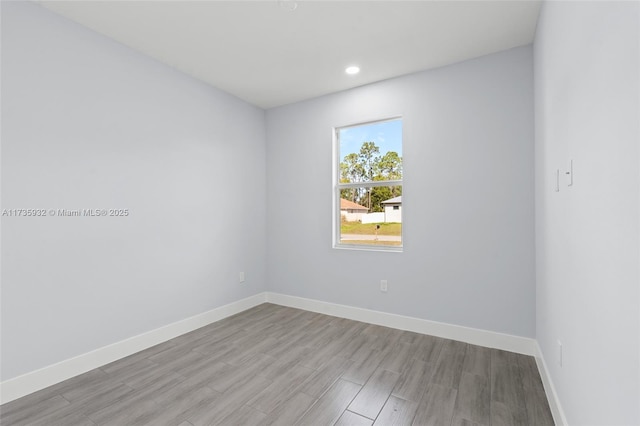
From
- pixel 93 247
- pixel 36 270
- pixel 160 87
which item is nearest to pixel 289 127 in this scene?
pixel 160 87

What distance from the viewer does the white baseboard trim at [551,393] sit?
1604 millimetres

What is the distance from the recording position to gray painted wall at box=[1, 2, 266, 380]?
1.99 meters

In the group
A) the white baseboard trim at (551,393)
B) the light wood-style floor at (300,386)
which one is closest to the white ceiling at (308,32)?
the white baseboard trim at (551,393)

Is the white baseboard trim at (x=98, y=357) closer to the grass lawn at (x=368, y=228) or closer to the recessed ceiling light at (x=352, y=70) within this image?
the grass lawn at (x=368, y=228)

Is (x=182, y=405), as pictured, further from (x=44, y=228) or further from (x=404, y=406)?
(x=44, y=228)

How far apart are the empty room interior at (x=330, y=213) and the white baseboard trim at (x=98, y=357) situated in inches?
0.9

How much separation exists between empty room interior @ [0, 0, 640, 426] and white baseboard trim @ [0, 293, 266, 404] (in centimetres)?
2

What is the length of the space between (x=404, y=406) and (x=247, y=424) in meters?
0.98

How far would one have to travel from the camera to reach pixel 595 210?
108 cm

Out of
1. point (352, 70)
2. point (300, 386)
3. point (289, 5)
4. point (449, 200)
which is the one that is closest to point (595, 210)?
point (449, 200)

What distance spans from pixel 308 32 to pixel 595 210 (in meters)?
2.27

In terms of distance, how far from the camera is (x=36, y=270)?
2.05 meters

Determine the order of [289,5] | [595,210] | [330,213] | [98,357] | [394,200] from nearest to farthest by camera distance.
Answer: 1. [595,210]
2. [289,5]
3. [98,357]
4. [394,200]
5. [330,213]

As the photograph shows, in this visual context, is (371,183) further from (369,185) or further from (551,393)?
(551,393)
